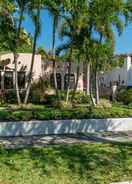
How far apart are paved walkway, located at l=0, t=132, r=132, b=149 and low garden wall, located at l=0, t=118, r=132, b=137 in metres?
0.57

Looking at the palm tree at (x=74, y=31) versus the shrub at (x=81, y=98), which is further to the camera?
the shrub at (x=81, y=98)

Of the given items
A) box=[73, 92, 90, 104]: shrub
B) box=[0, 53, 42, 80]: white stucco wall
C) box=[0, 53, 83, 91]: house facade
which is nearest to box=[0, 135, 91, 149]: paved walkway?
box=[73, 92, 90, 104]: shrub

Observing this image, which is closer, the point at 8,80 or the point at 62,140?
the point at 62,140

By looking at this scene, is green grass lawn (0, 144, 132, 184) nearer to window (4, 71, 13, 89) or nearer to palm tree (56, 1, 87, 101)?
palm tree (56, 1, 87, 101)

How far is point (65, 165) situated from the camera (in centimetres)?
1013

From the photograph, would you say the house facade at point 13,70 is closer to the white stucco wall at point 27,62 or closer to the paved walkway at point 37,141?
the white stucco wall at point 27,62

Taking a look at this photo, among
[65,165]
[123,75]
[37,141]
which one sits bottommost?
[37,141]

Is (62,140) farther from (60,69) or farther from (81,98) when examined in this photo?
(60,69)

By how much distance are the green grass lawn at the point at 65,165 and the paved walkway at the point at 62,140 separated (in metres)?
1.36

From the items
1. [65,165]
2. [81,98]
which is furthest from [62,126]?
[81,98]

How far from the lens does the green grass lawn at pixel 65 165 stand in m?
9.23

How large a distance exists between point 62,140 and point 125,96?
58.6ft

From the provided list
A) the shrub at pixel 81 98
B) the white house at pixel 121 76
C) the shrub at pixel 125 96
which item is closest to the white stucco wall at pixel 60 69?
the white house at pixel 121 76

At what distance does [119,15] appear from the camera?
81.6 feet
